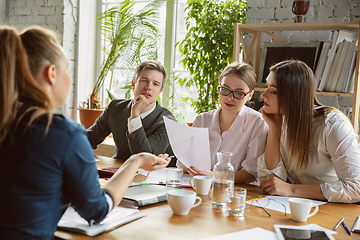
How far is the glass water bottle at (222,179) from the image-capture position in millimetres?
1309

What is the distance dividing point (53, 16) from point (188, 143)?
2854mm

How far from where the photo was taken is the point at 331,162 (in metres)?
1.63

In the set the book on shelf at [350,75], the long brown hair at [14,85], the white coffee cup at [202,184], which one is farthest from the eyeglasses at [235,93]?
the long brown hair at [14,85]

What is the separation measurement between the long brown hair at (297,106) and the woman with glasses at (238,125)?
253 mm

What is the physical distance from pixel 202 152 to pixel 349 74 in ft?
4.31

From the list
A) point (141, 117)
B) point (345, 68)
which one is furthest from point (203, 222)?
point (345, 68)

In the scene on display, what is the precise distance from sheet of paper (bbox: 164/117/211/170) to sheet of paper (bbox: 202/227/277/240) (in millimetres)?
677

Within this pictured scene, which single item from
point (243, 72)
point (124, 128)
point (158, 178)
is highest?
point (243, 72)

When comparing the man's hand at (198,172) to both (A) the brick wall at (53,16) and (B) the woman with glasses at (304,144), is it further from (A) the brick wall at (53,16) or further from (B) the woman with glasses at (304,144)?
(A) the brick wall at (53,16)

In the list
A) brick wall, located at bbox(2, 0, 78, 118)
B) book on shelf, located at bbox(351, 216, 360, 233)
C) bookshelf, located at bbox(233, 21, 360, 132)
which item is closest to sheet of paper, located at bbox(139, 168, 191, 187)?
book on shelf, located at bbox(351, 216, 360, 233)

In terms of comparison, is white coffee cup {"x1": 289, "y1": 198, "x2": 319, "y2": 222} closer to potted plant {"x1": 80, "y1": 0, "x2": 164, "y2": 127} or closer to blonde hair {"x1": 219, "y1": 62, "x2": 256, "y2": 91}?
blonde hair {"x1": 219, "y1": 62, "x2": 256, "y2": 91}

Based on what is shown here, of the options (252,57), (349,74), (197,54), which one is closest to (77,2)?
(197,54)

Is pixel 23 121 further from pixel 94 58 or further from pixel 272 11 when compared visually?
pixel 94 58

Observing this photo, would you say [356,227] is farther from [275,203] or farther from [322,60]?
[322,60]
